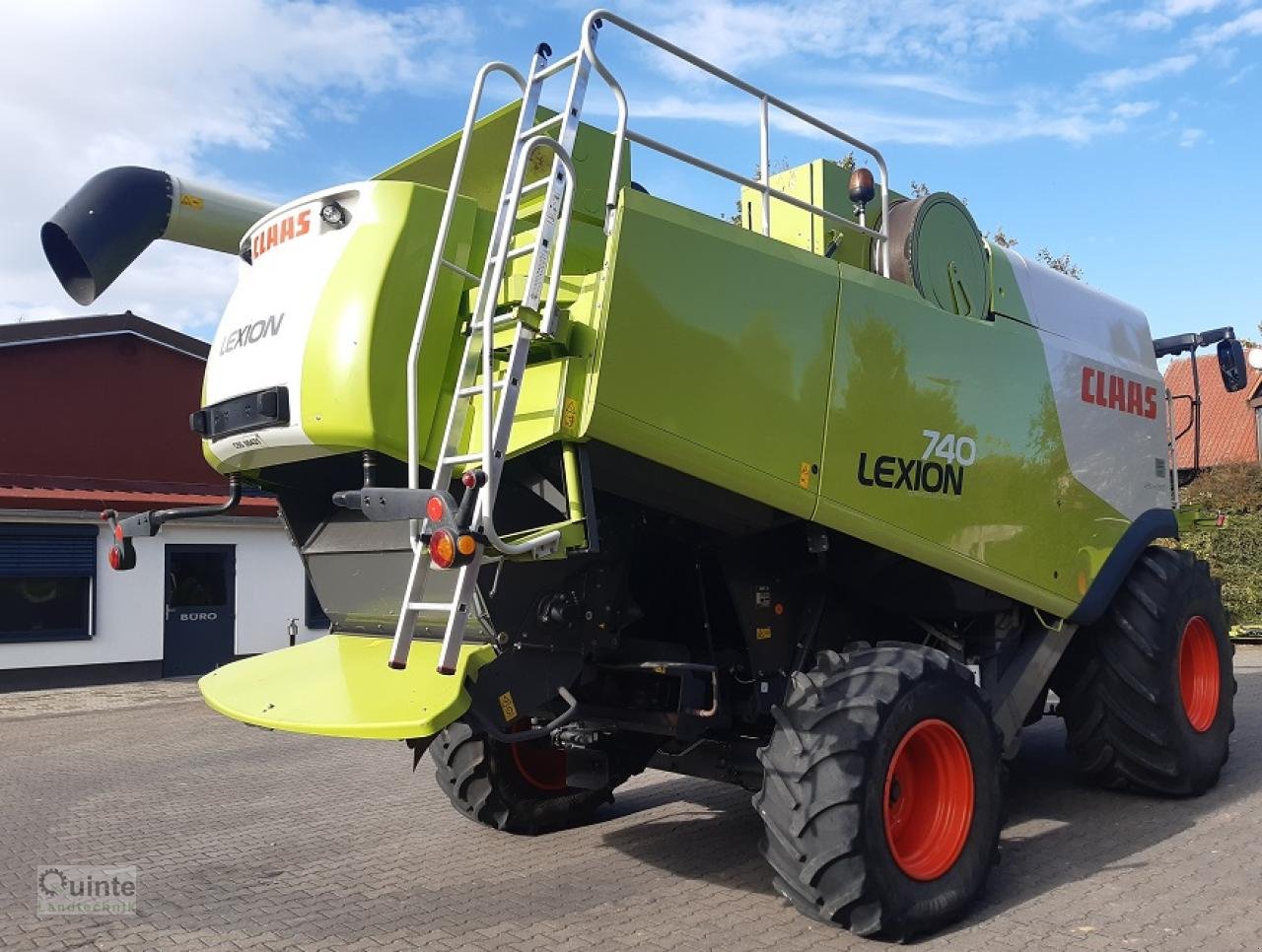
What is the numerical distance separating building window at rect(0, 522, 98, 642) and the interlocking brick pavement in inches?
252

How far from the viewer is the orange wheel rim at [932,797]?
14.4 ft

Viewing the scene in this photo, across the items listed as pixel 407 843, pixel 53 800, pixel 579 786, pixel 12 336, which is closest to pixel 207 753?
pixel 53 800

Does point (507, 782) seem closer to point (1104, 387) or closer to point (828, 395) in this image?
point (828, 395)

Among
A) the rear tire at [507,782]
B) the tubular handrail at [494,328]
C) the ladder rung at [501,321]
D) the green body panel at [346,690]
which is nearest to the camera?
the tubular handrail at [494,328]

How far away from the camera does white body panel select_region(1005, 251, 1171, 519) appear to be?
18.9 ft

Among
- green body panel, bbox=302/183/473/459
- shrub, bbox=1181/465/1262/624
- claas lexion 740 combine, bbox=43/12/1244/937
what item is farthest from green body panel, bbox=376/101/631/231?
shrub, bbox=1181/465/1262/624

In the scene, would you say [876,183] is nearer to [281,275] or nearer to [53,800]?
[281,275]

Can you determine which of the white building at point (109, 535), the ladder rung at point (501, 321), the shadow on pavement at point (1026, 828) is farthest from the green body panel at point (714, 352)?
the white building at point (109, 535)

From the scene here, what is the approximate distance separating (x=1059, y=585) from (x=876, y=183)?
2245 mm

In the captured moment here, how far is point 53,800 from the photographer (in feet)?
24.1

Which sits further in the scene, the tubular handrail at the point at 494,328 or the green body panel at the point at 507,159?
the green body panel at the point at 507,159

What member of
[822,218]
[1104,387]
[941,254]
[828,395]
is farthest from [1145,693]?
[822,218]

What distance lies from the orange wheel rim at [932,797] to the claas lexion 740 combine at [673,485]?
0.01 meters

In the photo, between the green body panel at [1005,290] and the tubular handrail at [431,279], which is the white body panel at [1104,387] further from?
the tubular handrail at [431,279]
